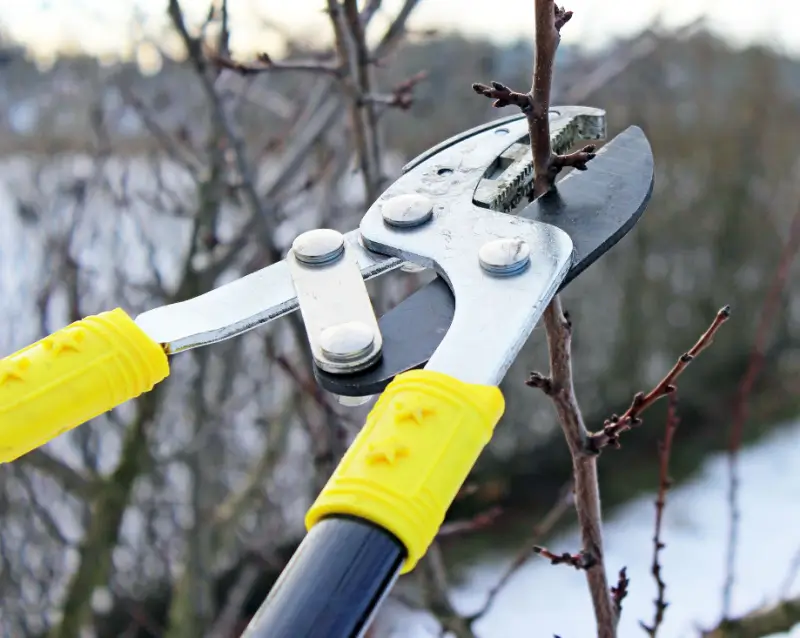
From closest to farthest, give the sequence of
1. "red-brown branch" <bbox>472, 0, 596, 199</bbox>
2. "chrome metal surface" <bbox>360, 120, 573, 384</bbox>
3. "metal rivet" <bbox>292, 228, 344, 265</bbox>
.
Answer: "red-brown branch" <bbox>472, 0, 596, 199</bbox>
"chrome metal surface" <bbox>360, 120, 573, 384</bbox>
"metal rivet" <bbox>292, 228, 344, 265</bbox>

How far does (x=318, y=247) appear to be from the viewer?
1581 mm

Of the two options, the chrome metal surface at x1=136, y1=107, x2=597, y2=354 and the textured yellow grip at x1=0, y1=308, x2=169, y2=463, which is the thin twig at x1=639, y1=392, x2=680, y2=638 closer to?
the chrome metal surface at x1=136, y1=107, x2=597, y2=354

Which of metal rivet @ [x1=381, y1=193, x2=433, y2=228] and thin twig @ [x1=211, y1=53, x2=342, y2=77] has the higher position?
thin twig @ [x1=211, y1=53, x2=342, y2=77]

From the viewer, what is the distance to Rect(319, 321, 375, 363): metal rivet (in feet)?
4.46

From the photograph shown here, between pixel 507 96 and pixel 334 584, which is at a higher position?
pixel 507 96

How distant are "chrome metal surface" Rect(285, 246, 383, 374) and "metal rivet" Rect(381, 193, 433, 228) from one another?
11cm

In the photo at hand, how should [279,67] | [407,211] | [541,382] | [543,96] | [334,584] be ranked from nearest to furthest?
[334,584]
[543,96]
[541,382]
[407,211]
[279,67]

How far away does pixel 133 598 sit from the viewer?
491 centimetres

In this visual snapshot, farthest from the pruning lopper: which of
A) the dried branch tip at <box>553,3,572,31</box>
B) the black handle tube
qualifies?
the dried branch tip at <box>553,3,572,31</box>

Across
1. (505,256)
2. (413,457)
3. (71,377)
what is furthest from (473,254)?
(71,377)

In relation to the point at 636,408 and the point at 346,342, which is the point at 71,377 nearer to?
the point at 346,342

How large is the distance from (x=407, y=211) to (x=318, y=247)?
0.64 ft

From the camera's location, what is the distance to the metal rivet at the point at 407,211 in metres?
1.62

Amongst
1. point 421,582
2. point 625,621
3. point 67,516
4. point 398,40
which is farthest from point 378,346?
point 67,516
